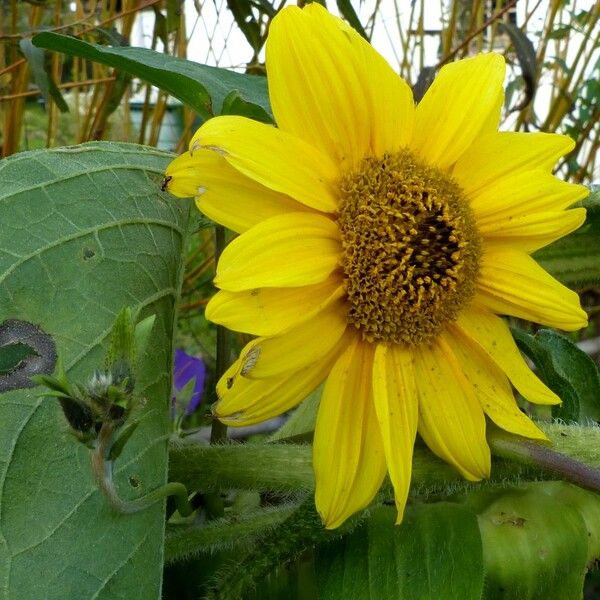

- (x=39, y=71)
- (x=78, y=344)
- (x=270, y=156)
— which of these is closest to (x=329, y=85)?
(x=270, y=156)

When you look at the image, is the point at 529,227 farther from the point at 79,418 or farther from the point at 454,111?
the point at 79,418

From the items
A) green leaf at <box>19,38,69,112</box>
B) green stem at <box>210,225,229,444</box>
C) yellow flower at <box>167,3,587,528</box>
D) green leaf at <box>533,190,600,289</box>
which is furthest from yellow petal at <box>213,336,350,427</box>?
green leaf at <box>19,38,69,112</box>

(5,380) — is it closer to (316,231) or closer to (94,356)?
(94,356)

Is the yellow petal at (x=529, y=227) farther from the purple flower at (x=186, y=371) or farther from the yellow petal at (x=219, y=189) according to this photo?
the purple flower at (x=186, y=371)

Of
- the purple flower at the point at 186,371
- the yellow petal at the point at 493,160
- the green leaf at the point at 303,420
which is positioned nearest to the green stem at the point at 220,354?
the green leaf at the point at 303,420

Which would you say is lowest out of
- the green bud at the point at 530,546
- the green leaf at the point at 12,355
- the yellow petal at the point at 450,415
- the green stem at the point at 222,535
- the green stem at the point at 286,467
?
the green stem at the point at 222,535

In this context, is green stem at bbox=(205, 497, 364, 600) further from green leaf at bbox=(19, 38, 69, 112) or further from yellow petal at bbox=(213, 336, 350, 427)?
green leaf at bbox=(19, 38, 69, 112)
